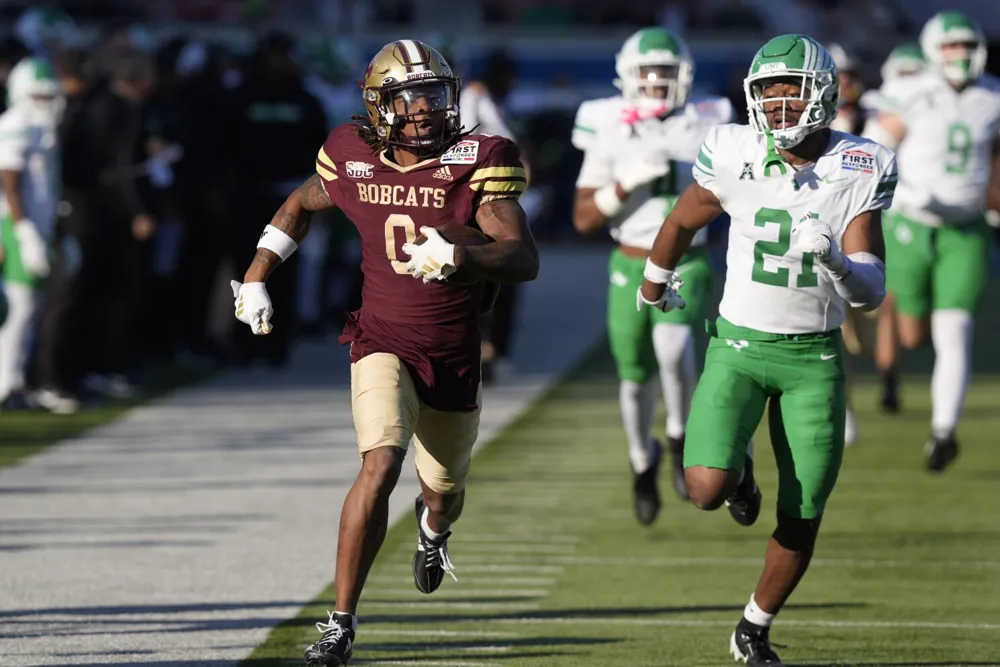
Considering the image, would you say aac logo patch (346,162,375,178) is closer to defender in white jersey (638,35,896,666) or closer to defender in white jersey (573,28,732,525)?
defender in white jersey (638,35,896,666)

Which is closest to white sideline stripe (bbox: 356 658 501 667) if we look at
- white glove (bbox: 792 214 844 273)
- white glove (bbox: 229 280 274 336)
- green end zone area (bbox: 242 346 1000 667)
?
green end zone area (bbox: 242 346 1000 667)

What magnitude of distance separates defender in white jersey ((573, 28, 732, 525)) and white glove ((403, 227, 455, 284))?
2.64 m

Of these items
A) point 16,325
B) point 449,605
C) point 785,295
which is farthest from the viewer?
point 16,325

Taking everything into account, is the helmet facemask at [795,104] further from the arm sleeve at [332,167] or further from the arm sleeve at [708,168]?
the arm sleeve at [332,167]

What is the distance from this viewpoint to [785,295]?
542 centimetres

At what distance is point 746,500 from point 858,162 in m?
1.25

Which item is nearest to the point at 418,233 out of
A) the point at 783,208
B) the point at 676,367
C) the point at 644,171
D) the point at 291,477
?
the point at 783,208

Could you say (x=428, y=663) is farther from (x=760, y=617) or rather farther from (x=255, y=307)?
(x=255, y=307)

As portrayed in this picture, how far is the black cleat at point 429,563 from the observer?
18.9 ft

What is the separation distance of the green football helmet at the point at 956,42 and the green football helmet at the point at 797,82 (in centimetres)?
367

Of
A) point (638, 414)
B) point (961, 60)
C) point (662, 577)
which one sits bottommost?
point (662, 577)

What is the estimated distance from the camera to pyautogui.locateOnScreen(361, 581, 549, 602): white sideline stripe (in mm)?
6375

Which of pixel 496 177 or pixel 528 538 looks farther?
pixel 528 538

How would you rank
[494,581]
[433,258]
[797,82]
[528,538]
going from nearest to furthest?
[433,258] → [797,82] → [494,581] → [528,538]
